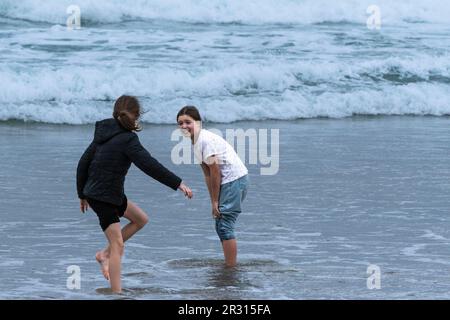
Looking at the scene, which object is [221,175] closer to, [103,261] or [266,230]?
[103,261]

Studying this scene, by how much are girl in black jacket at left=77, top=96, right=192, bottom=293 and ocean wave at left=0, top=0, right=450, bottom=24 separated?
784 inches

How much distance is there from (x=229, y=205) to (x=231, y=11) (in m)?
21.3

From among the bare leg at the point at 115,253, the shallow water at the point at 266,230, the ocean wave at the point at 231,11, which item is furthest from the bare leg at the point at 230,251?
the ocean wave at the point at 231,11

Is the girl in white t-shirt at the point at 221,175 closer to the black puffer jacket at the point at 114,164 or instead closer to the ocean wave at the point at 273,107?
the black puffer jacket at the point at 114,164

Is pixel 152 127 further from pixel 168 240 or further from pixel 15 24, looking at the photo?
pixel 15 24

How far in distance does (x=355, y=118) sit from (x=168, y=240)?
34.0 feet

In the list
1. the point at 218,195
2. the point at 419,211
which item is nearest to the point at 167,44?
the point at 419,211

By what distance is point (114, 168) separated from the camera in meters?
→ 7.87

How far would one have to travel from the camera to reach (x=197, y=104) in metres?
20.0

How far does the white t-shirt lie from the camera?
8672 millimetres

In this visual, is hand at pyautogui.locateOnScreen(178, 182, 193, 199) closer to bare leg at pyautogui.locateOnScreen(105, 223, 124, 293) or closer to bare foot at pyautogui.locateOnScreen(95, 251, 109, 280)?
bare leg at pyautogui.locateOnScreen(105, 223, 124, 293)

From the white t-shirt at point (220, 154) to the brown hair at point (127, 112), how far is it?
2.92 feet

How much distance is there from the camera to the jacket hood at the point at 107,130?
26.0ft

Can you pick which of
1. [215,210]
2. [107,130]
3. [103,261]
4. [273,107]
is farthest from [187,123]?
[273,107]
